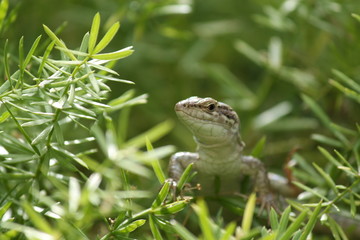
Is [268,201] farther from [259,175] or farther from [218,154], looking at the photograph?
[218,154]

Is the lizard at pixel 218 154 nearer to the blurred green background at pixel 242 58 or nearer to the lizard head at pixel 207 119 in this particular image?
the lizard head at pixel 207 119

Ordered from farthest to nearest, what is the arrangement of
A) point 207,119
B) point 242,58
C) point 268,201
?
point 242,58 < point 207,119 < point 268,201

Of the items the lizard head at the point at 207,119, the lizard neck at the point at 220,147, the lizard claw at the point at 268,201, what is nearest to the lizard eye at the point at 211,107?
the lizard head at the point at 207,119

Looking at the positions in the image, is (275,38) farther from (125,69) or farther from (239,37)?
(125,69)

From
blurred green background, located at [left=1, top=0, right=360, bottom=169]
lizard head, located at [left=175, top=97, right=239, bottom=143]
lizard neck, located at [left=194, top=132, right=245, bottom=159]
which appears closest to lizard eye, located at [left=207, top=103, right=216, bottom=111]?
lizard head, located at [left=175, top=97, right=239, bottom=143]

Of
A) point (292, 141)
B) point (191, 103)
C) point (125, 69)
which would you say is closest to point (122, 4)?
point (125, 69)

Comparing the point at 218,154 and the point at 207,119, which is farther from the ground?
the point at 207,119

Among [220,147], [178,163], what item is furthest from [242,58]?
[178,163]
